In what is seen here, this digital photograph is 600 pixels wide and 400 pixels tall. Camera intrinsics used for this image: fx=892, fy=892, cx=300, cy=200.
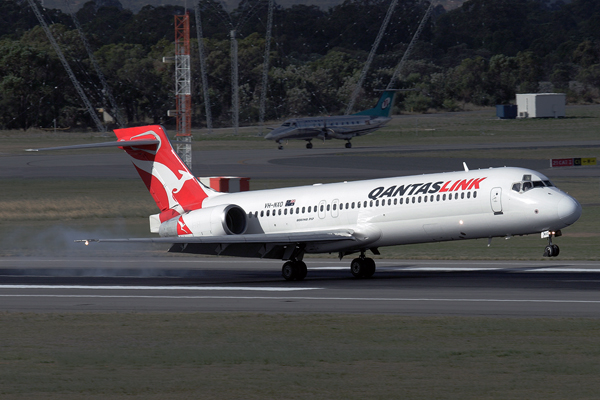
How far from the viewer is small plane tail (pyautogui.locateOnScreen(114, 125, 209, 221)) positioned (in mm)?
36594

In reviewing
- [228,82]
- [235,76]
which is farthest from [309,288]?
[228,82]

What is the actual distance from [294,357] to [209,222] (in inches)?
645

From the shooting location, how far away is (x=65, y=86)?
143625 millimetres

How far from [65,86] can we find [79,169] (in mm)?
61183

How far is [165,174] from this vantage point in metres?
36.9

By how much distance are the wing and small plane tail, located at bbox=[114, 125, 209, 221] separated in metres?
3.64

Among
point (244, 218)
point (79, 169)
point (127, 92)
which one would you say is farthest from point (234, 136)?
point (244, 218)

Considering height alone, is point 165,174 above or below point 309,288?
above

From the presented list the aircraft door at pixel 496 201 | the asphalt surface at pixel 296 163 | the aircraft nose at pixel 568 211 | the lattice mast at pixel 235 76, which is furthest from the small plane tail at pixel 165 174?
the lattice mast at pixel 235 76

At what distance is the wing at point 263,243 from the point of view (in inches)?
1256

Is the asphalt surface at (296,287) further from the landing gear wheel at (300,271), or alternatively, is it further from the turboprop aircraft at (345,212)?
the turboprop aircraft at (345,212)

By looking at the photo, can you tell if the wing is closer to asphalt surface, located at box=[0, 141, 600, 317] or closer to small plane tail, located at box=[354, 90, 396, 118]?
asphalt surface, located at box=[0, 141, 600, 317]

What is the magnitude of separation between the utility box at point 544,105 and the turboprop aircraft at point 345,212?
11527 centimetres

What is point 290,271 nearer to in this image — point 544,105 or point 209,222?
point 209,222
